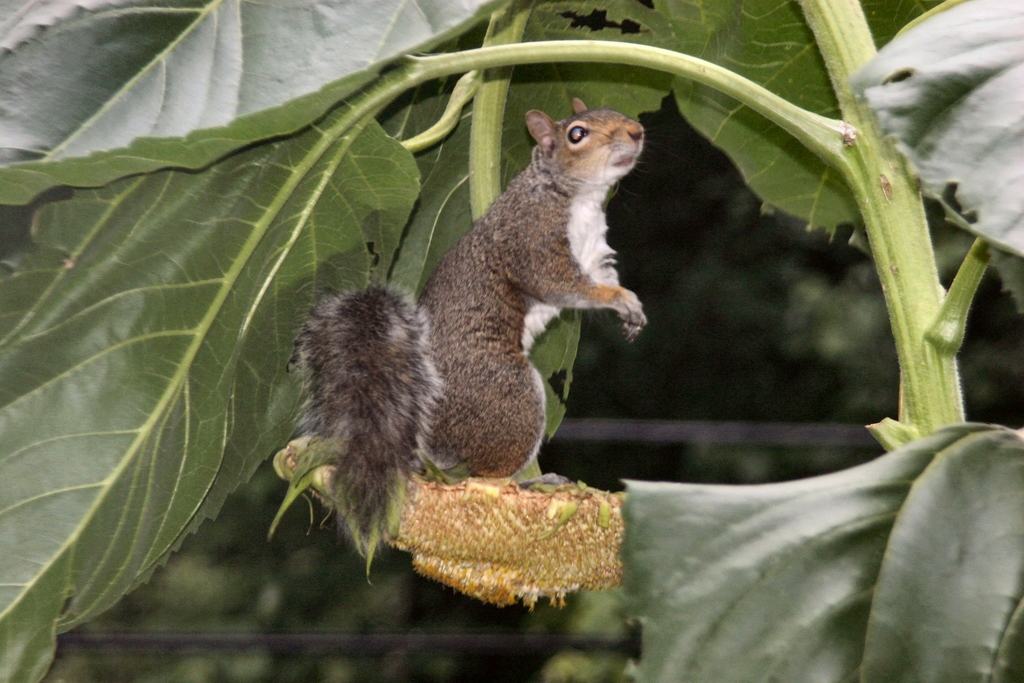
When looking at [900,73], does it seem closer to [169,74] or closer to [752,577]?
[752,577]

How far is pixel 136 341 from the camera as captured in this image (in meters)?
0.89

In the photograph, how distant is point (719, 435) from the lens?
11.6 ft

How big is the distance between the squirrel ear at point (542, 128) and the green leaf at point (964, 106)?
59 cm

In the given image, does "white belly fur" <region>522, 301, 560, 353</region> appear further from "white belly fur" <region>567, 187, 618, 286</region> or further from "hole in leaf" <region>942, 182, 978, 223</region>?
"hole in leaf" <region>942, 182, 978, 223</region>

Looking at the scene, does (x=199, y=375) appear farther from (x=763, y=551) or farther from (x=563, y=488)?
(x=763, y=551)

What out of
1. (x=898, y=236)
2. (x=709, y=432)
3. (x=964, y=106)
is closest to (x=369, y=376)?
(x=898, y=236)

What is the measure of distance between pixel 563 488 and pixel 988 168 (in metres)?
0.41

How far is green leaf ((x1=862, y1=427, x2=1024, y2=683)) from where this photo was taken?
0.58 m

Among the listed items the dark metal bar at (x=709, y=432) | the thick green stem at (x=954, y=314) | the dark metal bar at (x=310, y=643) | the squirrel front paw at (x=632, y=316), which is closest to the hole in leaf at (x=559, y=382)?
the squirrel front paw at (x=632, y=316)

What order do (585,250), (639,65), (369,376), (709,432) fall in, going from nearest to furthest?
1. (639,65)
2. (369,376)
3. (585,250)
4. (709,432)

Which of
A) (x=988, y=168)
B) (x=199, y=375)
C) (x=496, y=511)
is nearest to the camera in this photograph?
(x=988, y=168)

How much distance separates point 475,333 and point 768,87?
38 cm

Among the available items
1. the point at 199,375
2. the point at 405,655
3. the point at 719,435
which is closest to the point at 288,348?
the point at 199,375

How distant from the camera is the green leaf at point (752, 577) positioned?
1.88 feet
